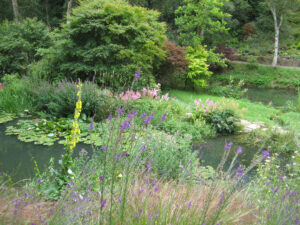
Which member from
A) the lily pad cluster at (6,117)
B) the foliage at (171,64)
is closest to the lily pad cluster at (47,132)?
the lily pad cluster at (6,117)

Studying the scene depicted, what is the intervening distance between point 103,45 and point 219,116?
4.07 metres

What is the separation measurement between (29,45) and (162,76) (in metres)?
5.38

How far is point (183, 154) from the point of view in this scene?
3.67 m

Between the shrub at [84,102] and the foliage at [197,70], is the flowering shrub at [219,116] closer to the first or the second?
the shrub at [84,102]

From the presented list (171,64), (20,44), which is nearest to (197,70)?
(171,64)

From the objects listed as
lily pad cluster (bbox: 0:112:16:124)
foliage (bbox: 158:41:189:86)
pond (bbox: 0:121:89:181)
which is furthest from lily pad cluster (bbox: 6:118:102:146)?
foliage (bbox: 158:41:189:86)

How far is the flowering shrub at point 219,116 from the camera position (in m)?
6.57

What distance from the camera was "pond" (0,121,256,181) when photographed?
159 inches

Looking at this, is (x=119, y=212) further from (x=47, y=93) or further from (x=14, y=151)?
(x=47, y=93)

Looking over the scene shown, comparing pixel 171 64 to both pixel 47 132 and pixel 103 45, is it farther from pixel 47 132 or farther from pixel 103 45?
Answer: pixel 47 132

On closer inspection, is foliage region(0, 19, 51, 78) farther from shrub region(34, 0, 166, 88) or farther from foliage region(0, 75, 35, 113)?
foliage region(0, 75, 35, 113)

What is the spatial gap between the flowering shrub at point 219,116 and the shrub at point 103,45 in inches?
97.7

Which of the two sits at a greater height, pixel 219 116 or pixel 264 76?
pixel 219 116

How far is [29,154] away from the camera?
454 cm
